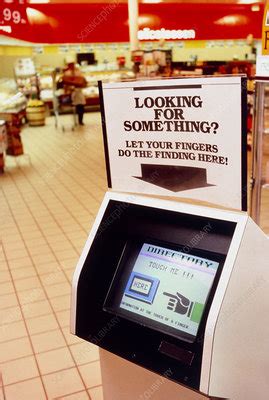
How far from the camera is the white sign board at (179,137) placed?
1.45 meters

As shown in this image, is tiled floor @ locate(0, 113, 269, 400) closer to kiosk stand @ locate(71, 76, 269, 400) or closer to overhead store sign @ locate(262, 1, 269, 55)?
kiosk stand @ locate(71, 76, 269, 400)

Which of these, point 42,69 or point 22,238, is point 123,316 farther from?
point 42,69

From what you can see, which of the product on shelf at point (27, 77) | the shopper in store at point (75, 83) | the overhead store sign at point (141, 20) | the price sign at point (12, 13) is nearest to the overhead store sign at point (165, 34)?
the overhead store sign at point (141, 20)

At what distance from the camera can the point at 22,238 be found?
18.1 feet

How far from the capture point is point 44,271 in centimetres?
457

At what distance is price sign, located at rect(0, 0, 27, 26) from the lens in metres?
7.47

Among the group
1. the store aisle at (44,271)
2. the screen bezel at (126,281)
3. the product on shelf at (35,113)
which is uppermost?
the screen bezel at (126,281)

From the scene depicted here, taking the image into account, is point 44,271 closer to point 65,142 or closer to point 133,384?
point 133,384

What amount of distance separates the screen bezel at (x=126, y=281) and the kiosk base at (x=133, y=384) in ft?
0.68

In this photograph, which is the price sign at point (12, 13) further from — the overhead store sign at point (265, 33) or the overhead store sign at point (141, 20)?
the overhead store sign at point (141, 20)

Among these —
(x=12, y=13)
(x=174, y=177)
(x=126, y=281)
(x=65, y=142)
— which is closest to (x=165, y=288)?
(x=126, y=281)

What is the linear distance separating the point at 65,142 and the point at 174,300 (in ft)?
32.9

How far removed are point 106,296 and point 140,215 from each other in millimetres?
343

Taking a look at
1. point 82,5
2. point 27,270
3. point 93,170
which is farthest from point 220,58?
point 27,270
